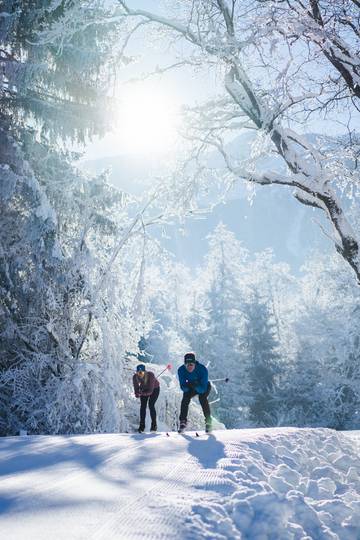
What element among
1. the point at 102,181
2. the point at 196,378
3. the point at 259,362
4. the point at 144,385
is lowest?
the point at 259,362

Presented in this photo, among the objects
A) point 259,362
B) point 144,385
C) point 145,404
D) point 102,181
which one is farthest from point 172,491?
point 259,362

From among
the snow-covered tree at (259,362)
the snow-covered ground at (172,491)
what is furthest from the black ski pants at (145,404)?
the snow-covered tree at (259,362)

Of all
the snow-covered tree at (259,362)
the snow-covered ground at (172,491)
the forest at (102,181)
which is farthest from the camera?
the snow-covered tree at (259,362)

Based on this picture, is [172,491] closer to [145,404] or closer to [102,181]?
[145,404]

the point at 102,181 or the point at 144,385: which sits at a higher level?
the point at 102,181

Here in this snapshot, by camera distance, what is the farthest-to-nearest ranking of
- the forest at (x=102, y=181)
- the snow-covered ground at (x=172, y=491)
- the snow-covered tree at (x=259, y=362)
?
the snow-covered tree at (x=259, y=362) < the forest at (x=102, y=181) < the snow-covered ground at (x=172, y=491)

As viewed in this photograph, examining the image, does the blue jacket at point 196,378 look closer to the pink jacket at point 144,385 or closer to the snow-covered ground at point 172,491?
the pink jacket at point 144,385

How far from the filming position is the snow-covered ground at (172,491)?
287cm

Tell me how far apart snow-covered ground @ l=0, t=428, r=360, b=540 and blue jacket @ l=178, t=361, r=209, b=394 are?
2403 millimetres

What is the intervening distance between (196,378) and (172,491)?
4.98m

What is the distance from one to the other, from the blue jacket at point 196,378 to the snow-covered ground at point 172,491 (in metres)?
2.40

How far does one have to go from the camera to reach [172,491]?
3625 millimetres

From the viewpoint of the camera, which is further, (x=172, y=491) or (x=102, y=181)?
(x=102, y=181)

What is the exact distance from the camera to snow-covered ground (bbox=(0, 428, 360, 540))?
2871 millimetres
